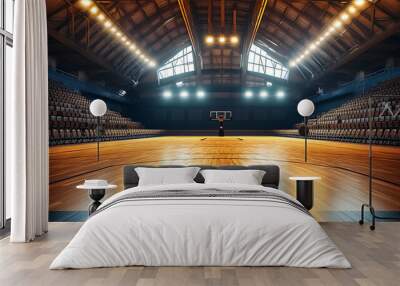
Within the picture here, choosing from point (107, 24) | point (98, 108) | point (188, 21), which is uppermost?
point (188, 21)

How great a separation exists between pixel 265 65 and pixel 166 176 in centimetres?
2407

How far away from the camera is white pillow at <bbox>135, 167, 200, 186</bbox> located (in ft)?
11.8

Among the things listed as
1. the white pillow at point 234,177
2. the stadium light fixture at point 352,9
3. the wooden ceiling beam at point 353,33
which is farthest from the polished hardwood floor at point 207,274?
the wooden ceiling beam at point 353,33

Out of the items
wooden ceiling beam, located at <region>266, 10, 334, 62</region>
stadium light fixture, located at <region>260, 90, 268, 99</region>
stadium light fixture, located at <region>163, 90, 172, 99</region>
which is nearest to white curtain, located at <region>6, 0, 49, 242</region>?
wooden ceiling beam, located at <region>266, 10, 334, 62</region>

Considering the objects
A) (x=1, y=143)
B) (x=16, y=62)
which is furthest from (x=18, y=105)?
(x=1, y=143)

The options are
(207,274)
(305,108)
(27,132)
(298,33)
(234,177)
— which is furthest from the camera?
(298,33)

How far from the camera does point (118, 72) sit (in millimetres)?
21219

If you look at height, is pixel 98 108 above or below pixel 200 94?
below

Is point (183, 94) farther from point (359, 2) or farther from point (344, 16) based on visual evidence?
point (359, 2)

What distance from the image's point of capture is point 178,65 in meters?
26.5

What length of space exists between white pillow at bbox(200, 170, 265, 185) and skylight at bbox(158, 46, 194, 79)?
21.7 meters

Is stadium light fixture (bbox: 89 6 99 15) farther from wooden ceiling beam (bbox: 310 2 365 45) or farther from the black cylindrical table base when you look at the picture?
the black cylindrical table base

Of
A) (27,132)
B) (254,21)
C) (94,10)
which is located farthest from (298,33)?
(27,132)

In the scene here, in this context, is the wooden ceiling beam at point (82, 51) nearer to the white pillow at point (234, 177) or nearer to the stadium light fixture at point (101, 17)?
the stadium light fixture at point (101, 17)
